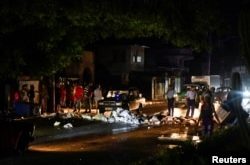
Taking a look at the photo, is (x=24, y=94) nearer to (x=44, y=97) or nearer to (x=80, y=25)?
(x=44, y=97)

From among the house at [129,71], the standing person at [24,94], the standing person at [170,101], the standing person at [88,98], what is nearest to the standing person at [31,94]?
the standing person at [24,94]

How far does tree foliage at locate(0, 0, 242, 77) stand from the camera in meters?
9.24

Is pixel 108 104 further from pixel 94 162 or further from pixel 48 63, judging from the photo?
pixel 48 63

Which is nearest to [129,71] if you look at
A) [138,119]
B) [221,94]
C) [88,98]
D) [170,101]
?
[221,94]

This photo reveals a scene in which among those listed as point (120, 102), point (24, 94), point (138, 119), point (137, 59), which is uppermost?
point (137, 59)

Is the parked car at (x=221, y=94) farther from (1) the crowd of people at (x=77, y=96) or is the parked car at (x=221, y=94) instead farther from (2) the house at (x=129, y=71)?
(2) the house at (x=129, y=71)

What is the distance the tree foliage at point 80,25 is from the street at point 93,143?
223 inches

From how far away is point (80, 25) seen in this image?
33.9ft

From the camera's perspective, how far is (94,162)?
16.4 meters

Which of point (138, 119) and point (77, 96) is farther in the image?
point (77, 96)

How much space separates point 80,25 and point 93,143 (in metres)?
11.9

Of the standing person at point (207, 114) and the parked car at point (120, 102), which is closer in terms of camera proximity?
the standing person at point (207, 114)

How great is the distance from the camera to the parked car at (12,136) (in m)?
17.2

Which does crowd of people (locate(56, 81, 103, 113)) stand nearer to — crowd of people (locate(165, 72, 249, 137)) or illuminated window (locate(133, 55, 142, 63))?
crowd of people (locate(165, 72, 249, 137))
